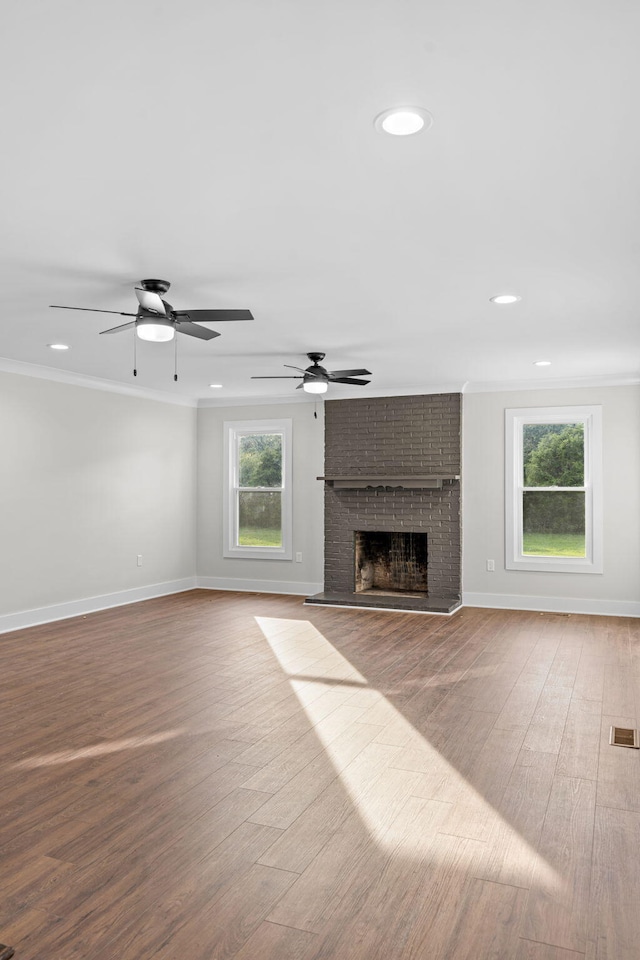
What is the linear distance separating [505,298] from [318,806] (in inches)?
124

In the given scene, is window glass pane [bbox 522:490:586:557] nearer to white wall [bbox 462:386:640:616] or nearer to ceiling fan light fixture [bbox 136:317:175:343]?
white wall [bbox 462:386:640:616]

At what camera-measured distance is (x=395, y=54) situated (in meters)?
1.92

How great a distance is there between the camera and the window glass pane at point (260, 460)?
29.7 feet

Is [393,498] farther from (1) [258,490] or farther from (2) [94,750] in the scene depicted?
(2) [94,750]

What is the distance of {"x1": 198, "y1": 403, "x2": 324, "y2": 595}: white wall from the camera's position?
875 centimetres

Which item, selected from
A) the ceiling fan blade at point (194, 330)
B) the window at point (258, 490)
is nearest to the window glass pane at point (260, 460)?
the window at point (258, 490)

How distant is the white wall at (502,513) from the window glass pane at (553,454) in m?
0.26

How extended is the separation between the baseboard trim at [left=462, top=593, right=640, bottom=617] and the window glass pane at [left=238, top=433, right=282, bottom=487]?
9.46 ft

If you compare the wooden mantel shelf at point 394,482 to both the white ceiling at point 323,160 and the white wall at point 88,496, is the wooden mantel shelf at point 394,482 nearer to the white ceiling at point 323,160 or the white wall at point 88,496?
the white wall at point 88,496

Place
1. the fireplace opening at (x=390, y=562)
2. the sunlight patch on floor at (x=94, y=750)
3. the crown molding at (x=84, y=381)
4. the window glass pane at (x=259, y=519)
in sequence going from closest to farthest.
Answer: the sunlight patch on floor at (x=94, y=750), the crown molding at (x=84, y=381), the fireplace opening at (x=390, y=562), the window glass pane at (x=259, y=519)

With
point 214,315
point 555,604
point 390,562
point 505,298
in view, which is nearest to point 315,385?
point 505,298

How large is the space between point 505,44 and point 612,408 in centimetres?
615

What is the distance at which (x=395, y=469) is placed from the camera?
324 inches

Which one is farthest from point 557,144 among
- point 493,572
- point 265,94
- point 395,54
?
point 493,572
